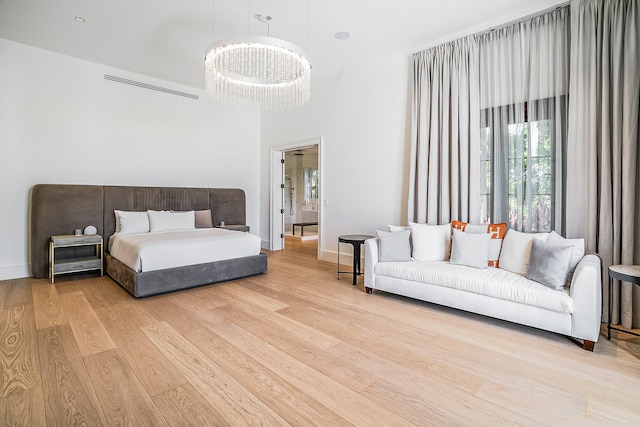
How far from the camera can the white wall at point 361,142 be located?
14.8 ft

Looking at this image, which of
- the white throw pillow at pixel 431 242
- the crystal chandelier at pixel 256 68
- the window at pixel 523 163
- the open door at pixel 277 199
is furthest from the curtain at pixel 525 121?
the open door at pixel 277 199

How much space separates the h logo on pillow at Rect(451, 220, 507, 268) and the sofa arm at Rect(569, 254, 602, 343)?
86cm

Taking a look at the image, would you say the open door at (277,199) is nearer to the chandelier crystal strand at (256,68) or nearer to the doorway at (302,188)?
the chandelier crystal strand at (256,68)

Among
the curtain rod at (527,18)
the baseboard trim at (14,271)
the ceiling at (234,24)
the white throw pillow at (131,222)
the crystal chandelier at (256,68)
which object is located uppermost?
the ceiling at (234,24)

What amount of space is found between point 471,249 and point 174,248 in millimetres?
3319

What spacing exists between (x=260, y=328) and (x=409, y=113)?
3395 mm

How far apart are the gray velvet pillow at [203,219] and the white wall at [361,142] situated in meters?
2.06

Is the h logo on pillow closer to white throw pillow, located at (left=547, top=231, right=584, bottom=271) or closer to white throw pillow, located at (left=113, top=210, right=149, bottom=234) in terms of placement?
white throw pillow, located at (left=547, top=231, right=584, bottom=271)

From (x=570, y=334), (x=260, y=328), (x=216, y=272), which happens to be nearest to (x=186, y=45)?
(x=216, y=272)

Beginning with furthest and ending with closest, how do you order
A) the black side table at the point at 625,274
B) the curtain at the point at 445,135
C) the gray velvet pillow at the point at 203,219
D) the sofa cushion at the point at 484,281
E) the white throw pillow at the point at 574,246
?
the gray velvet pillow at the point at 203,219 < the curtain at the point at 445,135 < the white throw pillow at the point at 574,246 < the sofa cushion at the point at 484,281 < the black side table at the point at 625,274

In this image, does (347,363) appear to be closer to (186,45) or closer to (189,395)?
(189,395)

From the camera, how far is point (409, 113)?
4363mm

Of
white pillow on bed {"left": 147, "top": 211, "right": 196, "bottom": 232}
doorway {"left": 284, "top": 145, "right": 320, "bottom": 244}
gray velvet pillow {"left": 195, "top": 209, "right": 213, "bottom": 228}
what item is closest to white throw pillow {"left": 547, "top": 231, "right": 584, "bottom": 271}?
white pillow on bed {"left": 147, "top": 211, "right": 196, "bottom": 232}

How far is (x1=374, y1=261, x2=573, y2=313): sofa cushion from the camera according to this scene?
249 centimetres
